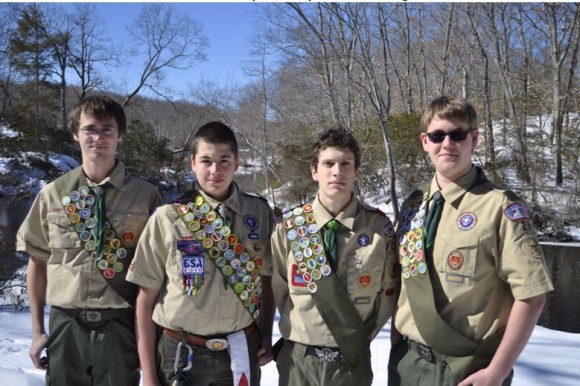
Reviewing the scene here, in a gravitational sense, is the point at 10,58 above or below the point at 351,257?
above

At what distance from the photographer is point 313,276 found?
7.57ft

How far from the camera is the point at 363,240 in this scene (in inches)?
93.5

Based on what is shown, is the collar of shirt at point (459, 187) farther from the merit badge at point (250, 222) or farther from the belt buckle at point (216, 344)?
the belt buckle at point (216, 344)

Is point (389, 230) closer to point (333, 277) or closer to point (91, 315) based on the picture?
point (333, 277)

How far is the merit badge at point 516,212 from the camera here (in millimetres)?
2006

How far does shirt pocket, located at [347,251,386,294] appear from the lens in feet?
7.63

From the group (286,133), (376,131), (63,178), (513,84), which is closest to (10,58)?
(286,133)

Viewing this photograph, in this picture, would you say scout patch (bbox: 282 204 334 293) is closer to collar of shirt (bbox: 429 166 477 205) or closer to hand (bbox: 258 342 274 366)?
hand (bbox: 258 342 274 366)

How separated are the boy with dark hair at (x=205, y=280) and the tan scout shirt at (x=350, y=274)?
0.14 metres

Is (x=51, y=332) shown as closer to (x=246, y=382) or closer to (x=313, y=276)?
(x=246, y=382)

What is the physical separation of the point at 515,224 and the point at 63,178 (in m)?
2.37

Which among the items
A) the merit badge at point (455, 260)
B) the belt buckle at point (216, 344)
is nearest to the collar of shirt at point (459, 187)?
the merit badge at point (455, 260)

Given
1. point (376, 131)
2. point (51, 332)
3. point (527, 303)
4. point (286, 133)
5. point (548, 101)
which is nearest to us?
point (527, 303)

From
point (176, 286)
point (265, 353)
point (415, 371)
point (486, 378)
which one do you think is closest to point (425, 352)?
point (415, 371)
